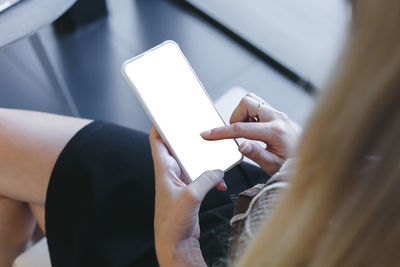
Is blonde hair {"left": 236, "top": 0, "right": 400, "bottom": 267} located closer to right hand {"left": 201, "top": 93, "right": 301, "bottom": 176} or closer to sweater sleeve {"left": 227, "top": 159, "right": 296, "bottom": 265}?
sweater sleeve {"left": 227, "top": 159, "right": 296, "bottom": 265}

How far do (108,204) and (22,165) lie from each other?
0.18 m

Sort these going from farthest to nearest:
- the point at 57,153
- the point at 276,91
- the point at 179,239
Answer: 1. the point at 276,91
2. the point at 57,153
3. the point at 179,239

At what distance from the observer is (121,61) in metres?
1.37

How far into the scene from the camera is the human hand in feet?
1.85

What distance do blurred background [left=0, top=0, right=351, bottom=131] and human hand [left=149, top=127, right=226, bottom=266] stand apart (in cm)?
67

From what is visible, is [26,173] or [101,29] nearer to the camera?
[26,173]

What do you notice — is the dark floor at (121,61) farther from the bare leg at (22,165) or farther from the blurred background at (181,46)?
the bare leg at (22,165)

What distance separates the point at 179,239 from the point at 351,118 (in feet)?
1.27

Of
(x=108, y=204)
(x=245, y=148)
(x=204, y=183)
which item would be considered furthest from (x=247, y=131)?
(x=108, y=204)

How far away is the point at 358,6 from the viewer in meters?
0.25

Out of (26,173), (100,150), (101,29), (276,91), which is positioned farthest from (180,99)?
(101,29)

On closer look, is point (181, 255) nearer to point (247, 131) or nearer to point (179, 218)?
point (179, 218)

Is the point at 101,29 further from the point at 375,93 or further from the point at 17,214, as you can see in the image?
the point at 375,93

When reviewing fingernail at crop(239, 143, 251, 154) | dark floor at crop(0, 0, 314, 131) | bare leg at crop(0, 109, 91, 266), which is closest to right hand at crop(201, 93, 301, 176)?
fingernail at crop(239, 143, 251, 154)
